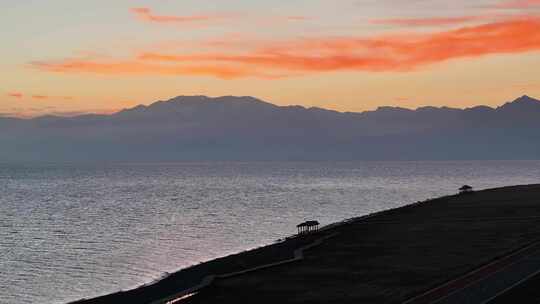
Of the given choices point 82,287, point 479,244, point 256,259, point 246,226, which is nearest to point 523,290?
point 479,244

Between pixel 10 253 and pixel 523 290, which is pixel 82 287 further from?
pixel 523 290

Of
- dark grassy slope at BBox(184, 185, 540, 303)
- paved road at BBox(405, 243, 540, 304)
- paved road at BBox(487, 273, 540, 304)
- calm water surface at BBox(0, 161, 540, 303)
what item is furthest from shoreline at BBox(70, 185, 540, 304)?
calm water surface at BBox(0, 161, 540, 303)

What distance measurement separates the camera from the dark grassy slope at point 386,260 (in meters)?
31.7

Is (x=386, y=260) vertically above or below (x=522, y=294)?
below

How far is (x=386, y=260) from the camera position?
135 ft

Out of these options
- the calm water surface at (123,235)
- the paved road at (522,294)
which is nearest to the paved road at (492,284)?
the paved road at (522,294)

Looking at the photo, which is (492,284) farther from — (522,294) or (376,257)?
(376,257)

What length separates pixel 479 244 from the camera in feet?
154

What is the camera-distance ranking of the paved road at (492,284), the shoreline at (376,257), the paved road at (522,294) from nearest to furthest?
1. the paved road at (522,294)
2. the paved road at (492,284)
3. the shoreline at (376,257)

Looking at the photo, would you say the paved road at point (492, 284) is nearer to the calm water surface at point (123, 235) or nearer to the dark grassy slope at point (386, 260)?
the dark grassy slope at point (386, 260)

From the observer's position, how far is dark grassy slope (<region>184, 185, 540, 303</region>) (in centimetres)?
3167

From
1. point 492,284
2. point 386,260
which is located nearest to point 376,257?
point 386,260

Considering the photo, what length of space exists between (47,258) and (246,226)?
3245 centimetres

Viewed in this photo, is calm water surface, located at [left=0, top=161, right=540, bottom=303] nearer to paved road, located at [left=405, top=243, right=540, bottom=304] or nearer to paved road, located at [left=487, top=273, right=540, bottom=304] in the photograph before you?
paved road, located at [left=405, top=243, right=540, bottom=304]
